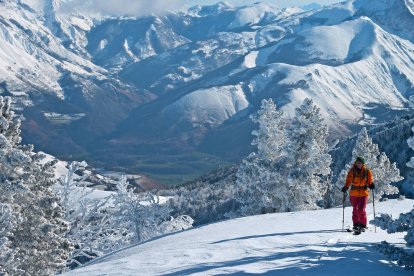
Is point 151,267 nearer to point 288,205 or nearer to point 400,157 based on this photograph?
point 288,205

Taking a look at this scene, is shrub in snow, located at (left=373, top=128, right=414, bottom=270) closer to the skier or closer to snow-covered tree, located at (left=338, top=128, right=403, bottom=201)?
the skier

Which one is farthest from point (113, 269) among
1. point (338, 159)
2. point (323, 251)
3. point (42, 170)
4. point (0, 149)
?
point (338, 159)

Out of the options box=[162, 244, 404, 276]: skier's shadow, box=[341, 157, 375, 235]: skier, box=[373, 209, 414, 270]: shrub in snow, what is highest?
box=[341, 157, 375, 235]: skier

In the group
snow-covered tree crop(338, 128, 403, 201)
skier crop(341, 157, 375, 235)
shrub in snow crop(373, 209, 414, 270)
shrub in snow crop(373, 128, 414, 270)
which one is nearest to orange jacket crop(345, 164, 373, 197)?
skier crop(341, 157, 375, 235)

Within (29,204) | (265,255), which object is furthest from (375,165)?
(265,255)

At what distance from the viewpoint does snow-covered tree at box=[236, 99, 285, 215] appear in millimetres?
43000

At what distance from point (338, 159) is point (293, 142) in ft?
383

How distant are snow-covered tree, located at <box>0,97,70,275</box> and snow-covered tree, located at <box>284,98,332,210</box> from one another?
18.8 m

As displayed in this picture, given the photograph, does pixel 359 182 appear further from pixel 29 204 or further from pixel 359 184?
pixel 29 204

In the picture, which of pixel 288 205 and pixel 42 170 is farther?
pixel 288 205

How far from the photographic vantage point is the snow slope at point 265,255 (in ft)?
45.7

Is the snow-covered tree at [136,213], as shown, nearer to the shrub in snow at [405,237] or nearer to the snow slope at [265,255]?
the snow slope at [265,255]

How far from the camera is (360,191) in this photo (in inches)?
752

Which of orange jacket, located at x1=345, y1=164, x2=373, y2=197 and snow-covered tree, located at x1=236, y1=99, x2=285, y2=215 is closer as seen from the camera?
orange jacket, located at x1=345, y1=164, x2=373, y2=197
